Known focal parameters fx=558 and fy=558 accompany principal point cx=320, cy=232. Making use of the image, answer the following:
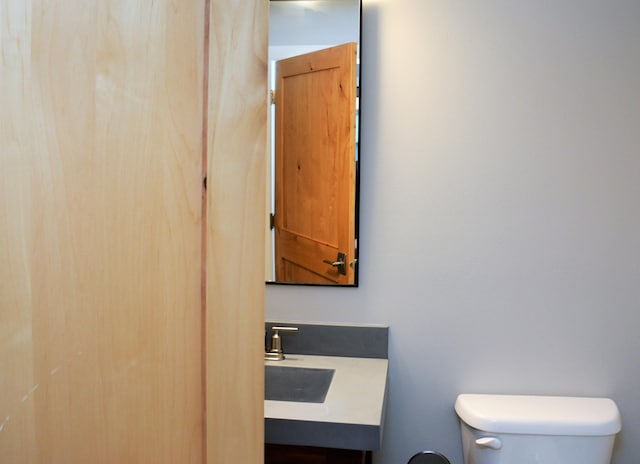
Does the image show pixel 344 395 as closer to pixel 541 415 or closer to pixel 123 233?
pixel 541 415

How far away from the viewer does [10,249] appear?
358mm

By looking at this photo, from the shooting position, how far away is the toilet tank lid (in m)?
1.63

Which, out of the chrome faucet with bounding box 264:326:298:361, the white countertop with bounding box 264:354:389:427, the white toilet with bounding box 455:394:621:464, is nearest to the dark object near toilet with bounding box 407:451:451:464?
the white toilet with bounding box 455:394:621:464

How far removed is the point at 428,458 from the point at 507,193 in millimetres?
892

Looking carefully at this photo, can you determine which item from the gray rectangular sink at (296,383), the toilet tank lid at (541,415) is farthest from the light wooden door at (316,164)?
the toilet tank lid at (541,415)

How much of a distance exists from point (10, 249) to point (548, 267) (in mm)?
1723

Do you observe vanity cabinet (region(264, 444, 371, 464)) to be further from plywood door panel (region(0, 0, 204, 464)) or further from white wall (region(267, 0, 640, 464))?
plywood door panel (region(0, 0, 204, 464))

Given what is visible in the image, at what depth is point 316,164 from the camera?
1841 mm

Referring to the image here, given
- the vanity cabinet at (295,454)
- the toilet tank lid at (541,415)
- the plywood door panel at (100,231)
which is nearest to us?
the plywood door panel at (100,231)

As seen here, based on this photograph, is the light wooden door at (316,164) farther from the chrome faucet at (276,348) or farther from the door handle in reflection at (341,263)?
the chrome faucet at (276,348)

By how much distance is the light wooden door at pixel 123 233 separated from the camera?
1.20ft

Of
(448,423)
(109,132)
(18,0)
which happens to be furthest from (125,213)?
(448,423)

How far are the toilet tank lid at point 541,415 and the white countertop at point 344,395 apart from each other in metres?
0.31

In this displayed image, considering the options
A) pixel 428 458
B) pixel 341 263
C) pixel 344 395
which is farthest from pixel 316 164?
pixel 428 458
